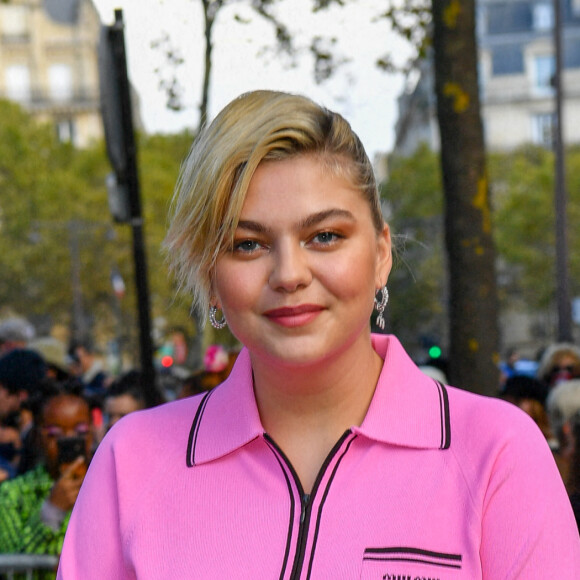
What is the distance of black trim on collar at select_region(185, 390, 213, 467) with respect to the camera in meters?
1.86

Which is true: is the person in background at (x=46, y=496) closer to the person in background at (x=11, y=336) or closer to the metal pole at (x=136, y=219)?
the metal pole at (x=136, y=219)

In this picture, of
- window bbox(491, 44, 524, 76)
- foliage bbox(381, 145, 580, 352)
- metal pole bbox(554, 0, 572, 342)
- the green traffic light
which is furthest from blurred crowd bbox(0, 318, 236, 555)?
window bbox(491, 44, 524, 76)

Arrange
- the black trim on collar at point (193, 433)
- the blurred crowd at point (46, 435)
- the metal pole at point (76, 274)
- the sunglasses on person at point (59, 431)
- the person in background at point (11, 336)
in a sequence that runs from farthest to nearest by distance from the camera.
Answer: the metal pole at point (76, 274), the person in background at point (11, 336), the sunglasses on person at point (59, 431), the blurred crowd at point (46, 435), the black trim on collar at point (193, 433)

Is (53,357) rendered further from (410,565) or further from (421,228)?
(421,228)

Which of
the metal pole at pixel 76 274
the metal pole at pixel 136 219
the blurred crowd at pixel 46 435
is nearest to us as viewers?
the blurred crowd at pixel 46 435

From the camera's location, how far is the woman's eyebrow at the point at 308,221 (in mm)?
1700

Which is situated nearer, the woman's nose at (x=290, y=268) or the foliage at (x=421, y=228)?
the woman's nose at (x=290, y=268)

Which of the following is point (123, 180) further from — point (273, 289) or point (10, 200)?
point (10, 200)

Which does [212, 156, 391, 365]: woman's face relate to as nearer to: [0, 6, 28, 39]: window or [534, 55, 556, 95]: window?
[534, 55, 556, 95]: window

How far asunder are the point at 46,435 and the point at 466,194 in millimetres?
2511

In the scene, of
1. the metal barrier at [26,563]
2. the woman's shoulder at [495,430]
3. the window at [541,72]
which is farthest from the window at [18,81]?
the woman's shoulder at [495,430]

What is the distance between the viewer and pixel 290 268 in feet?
5.52

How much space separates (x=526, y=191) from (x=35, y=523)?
4469 centimetres

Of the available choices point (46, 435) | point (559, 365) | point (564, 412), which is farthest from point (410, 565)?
point (559, 365)
